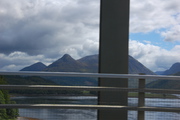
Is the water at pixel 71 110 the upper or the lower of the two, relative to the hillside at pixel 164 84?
lower

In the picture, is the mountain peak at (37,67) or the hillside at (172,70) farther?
the hillside at (172,70)

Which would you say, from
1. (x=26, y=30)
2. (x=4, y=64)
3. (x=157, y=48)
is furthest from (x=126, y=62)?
(x=157, y=48)

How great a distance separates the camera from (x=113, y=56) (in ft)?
11.2

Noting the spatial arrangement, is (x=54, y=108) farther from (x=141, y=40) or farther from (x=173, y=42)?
(x=173, y=42)

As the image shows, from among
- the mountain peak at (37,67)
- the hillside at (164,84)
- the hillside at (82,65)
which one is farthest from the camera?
the mountain peak at (37,67)

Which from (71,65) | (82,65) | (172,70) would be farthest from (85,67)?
(172,70)

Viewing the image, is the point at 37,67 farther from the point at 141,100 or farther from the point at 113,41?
the point at 141,100

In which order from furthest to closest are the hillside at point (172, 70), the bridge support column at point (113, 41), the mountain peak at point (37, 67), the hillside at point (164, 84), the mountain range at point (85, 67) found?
the hillside at point (172, 70) < the mountain peak at point (37, 67) < the mountain range at point (85, 67) < the bridge support column at point (113, 41) < the hillside at point (164, 84)

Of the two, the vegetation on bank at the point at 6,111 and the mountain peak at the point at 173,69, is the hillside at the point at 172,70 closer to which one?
the mountain peak at the point at 173,69

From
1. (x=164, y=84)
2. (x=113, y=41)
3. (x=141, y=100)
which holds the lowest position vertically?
(x=141, y=100)

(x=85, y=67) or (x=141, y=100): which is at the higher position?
(x=85, y=67)

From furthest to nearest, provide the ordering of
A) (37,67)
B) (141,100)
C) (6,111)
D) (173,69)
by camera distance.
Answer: (173,69)
(37,67)
(6,111)
(141,100)

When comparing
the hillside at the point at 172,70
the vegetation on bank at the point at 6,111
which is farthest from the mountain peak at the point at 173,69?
the vegetation on bank at the point at 6,111

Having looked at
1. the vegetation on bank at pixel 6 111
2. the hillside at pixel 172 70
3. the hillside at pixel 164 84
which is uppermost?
the hillside at pixel 172 70
